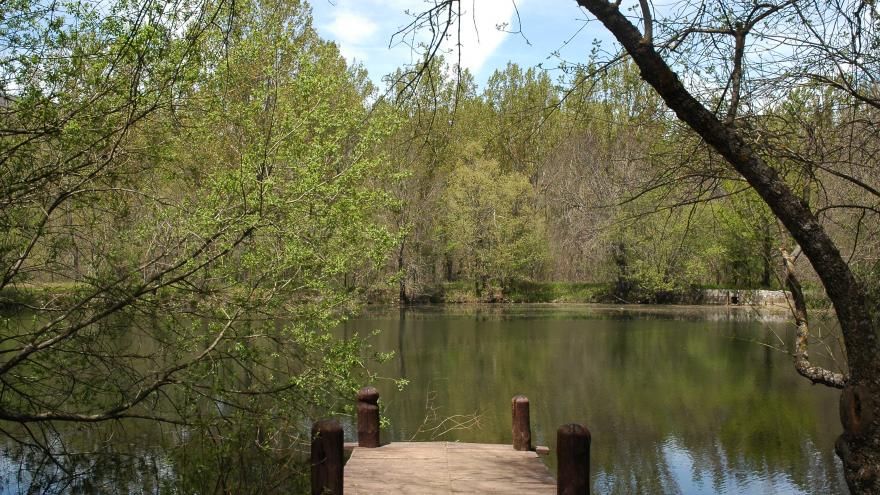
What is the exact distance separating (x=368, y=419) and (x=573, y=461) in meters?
2.71

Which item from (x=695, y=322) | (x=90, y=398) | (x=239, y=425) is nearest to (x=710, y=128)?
(x=239, y=425)

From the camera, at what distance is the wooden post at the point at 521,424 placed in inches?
301

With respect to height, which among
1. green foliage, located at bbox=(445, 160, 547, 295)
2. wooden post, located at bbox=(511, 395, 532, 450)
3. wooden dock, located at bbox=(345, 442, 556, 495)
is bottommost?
wooden dock, located at bbox=(345, 442, 556, 495)

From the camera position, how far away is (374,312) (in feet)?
110

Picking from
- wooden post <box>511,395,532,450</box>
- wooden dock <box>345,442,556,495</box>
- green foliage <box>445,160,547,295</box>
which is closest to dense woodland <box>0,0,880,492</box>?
wooden dock <box>345,442,556,495</box>

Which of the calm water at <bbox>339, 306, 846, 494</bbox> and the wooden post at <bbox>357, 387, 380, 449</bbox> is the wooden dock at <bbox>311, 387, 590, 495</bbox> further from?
the calm water at <bbox>339, 306, 846, 494</bbox>

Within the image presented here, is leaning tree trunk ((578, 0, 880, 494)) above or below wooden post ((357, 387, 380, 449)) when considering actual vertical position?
above

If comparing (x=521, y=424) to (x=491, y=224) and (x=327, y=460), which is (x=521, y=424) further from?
(x=491, y=224)

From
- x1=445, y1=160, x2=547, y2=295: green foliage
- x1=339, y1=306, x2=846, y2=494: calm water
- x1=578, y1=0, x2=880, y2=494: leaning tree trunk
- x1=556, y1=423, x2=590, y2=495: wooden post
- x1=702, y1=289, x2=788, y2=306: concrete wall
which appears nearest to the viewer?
x1=578, y1=0, x2=880, y2=494: leaning tree trunk

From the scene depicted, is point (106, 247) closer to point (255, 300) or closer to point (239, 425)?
point (255, 300)

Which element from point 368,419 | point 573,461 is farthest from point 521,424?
point 573,461

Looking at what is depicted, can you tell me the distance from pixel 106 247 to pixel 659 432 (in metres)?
9.42

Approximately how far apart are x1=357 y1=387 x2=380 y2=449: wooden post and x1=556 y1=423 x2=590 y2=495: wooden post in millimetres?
2625

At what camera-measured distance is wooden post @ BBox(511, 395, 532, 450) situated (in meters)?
7.66
